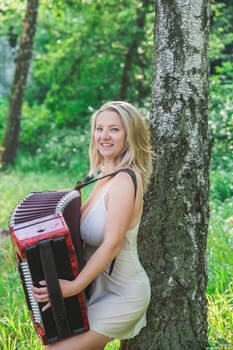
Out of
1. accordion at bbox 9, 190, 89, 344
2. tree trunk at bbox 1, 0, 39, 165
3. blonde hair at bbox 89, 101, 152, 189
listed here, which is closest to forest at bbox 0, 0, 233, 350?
tree trunk at bbox 1, 0, 39, 165

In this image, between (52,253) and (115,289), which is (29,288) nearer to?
(52,253)

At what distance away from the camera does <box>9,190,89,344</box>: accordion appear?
285 centimetres

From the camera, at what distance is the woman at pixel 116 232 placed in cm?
305

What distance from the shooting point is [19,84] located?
14.5 meters

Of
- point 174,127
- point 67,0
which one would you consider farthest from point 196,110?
point 67,0

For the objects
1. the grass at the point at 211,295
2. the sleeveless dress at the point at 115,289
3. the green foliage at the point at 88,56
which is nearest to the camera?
the sleeveless dress at the point at 115,289

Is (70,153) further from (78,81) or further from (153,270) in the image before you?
(153,270)

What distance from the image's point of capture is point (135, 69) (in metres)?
17.3

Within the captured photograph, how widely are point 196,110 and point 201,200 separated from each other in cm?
57

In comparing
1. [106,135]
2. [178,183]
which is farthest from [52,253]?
[178,183]

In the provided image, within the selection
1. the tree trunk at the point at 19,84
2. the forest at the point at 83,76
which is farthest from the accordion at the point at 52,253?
the tree trunk at the point at 19,84

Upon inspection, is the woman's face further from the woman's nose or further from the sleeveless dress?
the sleeveless dress

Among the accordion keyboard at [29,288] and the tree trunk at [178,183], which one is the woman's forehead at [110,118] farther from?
the accordion keyboard at [29,288]

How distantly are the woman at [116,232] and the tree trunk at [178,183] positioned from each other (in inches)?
25.1
